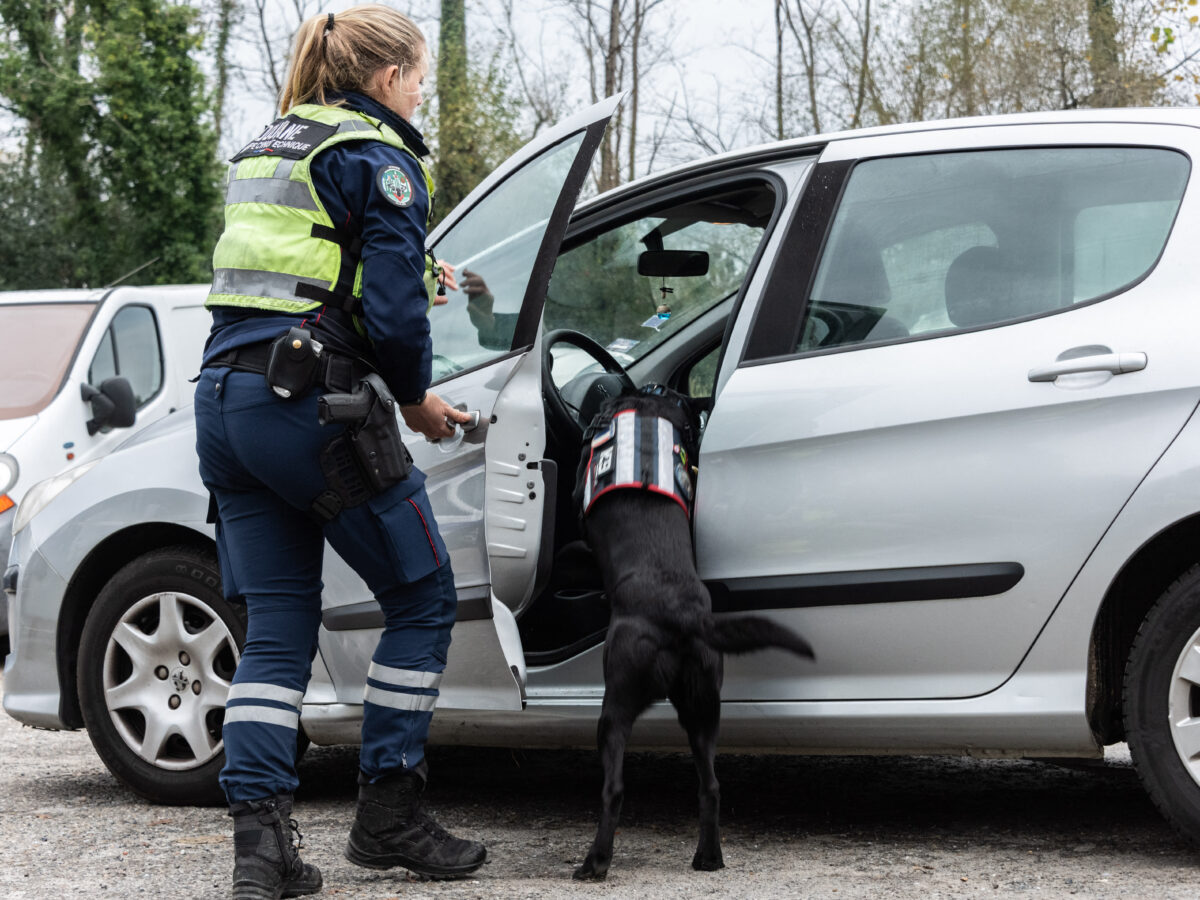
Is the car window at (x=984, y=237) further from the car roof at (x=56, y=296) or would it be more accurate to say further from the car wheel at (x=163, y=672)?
the car roof at (x=56, y=296)

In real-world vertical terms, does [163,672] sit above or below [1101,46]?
below

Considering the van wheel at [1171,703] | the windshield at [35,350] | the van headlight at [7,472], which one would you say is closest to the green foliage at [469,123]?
the windshield at [35,350]

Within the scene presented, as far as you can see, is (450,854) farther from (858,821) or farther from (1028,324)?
(1028,324)

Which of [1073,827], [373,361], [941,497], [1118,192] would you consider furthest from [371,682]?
[1118,192]

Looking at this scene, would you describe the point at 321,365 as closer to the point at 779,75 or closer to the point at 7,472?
the point at 7,472

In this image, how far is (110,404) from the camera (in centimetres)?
704

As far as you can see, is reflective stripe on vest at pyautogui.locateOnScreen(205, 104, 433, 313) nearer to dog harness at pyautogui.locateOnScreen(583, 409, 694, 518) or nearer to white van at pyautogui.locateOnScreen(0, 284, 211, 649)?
dog harness at pyautogui.locateOnScreen(583, 409, 694, 518)

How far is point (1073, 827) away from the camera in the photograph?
3.48 m

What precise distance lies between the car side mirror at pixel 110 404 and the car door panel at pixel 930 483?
4.60 metres

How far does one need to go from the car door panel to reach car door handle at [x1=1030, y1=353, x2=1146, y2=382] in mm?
11

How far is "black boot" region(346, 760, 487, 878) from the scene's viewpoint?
307cm

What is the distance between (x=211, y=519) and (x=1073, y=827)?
7.34 feet

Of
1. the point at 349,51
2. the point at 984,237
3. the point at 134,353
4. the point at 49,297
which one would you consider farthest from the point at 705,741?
the point at 49,297

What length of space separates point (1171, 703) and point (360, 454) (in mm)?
1796
